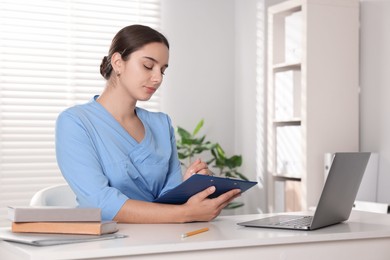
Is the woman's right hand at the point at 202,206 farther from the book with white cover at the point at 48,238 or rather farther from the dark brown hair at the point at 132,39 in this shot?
the dark brown hair at the point at 132,39

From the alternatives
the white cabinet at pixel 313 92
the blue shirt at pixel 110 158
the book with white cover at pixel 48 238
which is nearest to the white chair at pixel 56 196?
the blue shirt at pixel 110 158

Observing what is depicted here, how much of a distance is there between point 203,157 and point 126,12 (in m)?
1.18

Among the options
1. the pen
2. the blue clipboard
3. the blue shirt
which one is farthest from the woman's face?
the pen

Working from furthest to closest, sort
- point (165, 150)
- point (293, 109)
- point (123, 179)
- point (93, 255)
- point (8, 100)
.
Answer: point (8, 100)
point (293, 109)
point (165, 150)
point (123, 179)
point (93, 255)

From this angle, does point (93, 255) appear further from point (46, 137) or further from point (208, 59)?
point (208, 59)

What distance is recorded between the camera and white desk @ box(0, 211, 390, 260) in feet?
5.06

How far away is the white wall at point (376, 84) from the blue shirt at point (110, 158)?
1805 millimetres

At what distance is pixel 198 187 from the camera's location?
2.05m

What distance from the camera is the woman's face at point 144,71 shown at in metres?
2.32

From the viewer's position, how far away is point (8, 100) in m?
4.39

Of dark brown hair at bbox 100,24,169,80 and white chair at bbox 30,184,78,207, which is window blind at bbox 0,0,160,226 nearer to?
white chair at bbox 30,184,78,207

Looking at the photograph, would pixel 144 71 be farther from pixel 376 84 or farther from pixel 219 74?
pixel 219 74

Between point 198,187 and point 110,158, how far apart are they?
1.22ft

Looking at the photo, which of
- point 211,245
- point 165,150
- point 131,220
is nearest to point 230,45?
point 165,150
